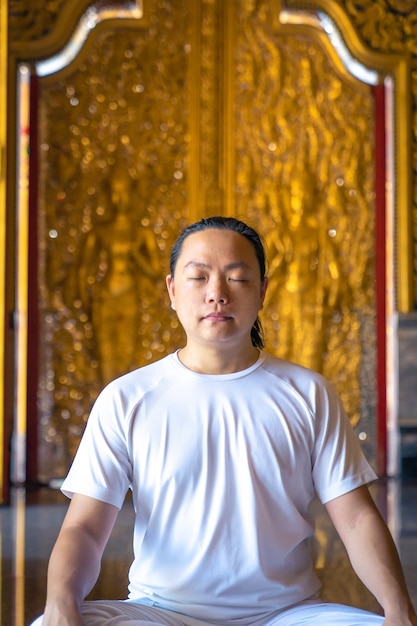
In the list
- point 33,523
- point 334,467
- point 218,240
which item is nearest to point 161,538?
point 334,467

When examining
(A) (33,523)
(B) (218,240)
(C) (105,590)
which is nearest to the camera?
(B) (218,240)

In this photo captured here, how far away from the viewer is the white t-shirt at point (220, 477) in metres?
1.54

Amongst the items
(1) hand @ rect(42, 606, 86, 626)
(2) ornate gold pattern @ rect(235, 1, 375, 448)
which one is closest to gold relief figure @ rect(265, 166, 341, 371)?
(2) ornate gold pattern @ rect(235, 1, 375, 448)

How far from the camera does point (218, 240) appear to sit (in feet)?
5.39

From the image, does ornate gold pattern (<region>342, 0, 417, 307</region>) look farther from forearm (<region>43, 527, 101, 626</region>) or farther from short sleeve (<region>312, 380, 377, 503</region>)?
forearm (<region>43, 527, 101, 626</region>)

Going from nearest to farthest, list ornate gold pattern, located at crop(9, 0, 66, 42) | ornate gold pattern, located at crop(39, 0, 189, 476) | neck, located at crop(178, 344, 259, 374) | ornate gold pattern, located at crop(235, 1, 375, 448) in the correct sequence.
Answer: neck, located at crop(178, 344, 259, 374) → ornate gold pattern, located at crop(9, 0, 66, 42) → ornate gold pattern, located at crop(39, 0, 189, 476) → ornate gold pattern, located at crop(235, 1, 375, 448)

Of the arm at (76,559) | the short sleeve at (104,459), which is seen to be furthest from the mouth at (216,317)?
the arm at (76,559)

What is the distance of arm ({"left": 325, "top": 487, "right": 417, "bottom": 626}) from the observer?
145 centimetres

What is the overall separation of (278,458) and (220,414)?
120mm

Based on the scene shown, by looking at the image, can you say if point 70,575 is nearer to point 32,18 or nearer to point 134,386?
point 134,386

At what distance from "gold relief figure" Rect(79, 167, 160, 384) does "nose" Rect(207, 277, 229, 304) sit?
3.26 metres

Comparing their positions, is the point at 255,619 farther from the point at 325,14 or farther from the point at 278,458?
the point at 325,14

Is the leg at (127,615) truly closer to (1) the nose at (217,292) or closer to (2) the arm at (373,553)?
(2) the arm at (373,553)

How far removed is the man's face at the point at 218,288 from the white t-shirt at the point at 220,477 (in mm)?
87
